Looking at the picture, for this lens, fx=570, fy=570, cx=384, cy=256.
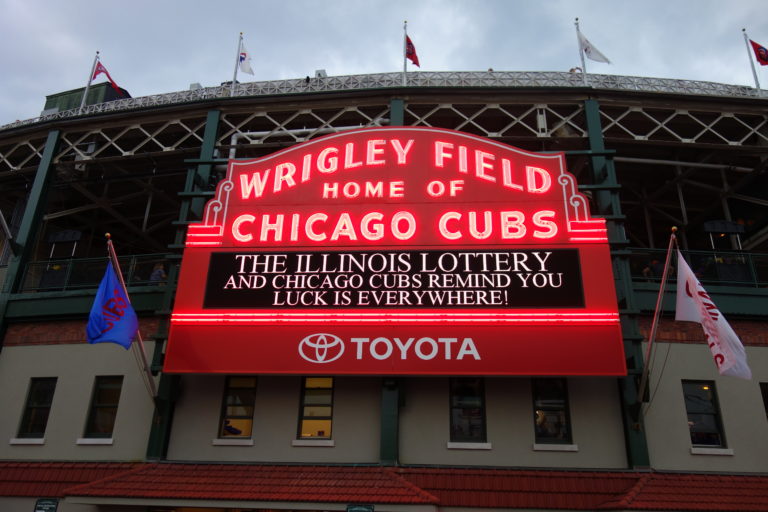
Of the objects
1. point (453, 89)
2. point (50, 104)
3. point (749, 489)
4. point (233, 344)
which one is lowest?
point (749, 489)

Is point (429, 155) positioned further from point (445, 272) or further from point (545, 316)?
point (545, 316)

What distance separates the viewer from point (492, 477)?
13109 mm

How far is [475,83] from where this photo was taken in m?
18.3

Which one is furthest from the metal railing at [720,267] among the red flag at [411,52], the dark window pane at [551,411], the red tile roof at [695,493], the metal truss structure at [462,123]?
the red flag at [411,52]

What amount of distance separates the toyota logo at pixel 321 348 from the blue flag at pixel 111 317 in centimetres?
411

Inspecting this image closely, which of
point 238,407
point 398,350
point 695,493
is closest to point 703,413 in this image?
point 695,493

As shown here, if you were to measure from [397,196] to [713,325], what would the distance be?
8022 mm

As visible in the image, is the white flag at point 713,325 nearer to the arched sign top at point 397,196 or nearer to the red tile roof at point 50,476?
the arched sign top at point 397,196

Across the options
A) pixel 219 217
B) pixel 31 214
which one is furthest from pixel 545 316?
pixel 31 214

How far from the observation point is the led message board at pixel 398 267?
1348 cm

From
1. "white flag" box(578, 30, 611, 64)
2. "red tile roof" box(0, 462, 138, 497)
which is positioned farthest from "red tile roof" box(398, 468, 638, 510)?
"white flag" box(578, 30, 611, 64)

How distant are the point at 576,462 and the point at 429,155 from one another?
873 centimetres

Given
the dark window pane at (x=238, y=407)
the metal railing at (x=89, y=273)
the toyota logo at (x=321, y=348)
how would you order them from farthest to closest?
1. the metal railing at (x=89, y=273)
2. the dark window pane at (x=238, y=407)
3. the toyota logo at (x=321, y=348)

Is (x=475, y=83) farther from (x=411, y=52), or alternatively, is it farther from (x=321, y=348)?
(x=321, y=348)
